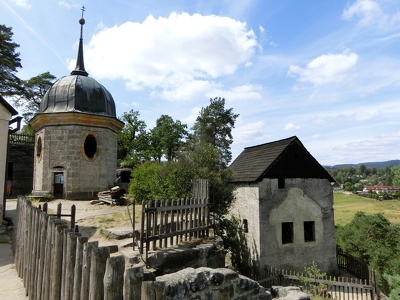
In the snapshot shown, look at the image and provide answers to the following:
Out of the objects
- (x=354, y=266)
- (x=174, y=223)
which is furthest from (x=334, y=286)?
(x=174, y=223)

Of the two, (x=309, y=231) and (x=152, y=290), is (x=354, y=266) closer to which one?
(x=309, y=231)

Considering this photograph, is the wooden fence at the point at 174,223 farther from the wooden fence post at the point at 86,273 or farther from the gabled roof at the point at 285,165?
the gabled roof at the point at 285,165

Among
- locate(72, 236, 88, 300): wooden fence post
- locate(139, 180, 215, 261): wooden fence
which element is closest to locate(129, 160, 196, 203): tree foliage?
locate(139, 180, 215, 261): wooden fence

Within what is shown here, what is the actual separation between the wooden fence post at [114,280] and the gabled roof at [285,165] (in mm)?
12104

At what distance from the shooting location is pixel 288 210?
14586 millimetres

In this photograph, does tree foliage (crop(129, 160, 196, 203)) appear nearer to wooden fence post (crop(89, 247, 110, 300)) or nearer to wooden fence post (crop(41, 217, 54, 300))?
wooden fence post (crop(41, 217, 54, 300))

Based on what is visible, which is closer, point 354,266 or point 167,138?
point 354,266

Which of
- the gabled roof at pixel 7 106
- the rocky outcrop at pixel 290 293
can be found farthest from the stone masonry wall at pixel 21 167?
the rocky outcrop at pixel 290 293

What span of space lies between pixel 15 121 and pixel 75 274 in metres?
12.5

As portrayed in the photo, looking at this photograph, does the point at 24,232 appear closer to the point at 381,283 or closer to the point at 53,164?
the point at 53,164

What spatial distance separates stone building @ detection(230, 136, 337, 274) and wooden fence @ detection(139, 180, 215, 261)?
21.9ft

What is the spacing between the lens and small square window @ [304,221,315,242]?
15.0m

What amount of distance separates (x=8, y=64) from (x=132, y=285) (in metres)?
34.3

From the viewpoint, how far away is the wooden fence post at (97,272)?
2.68m
